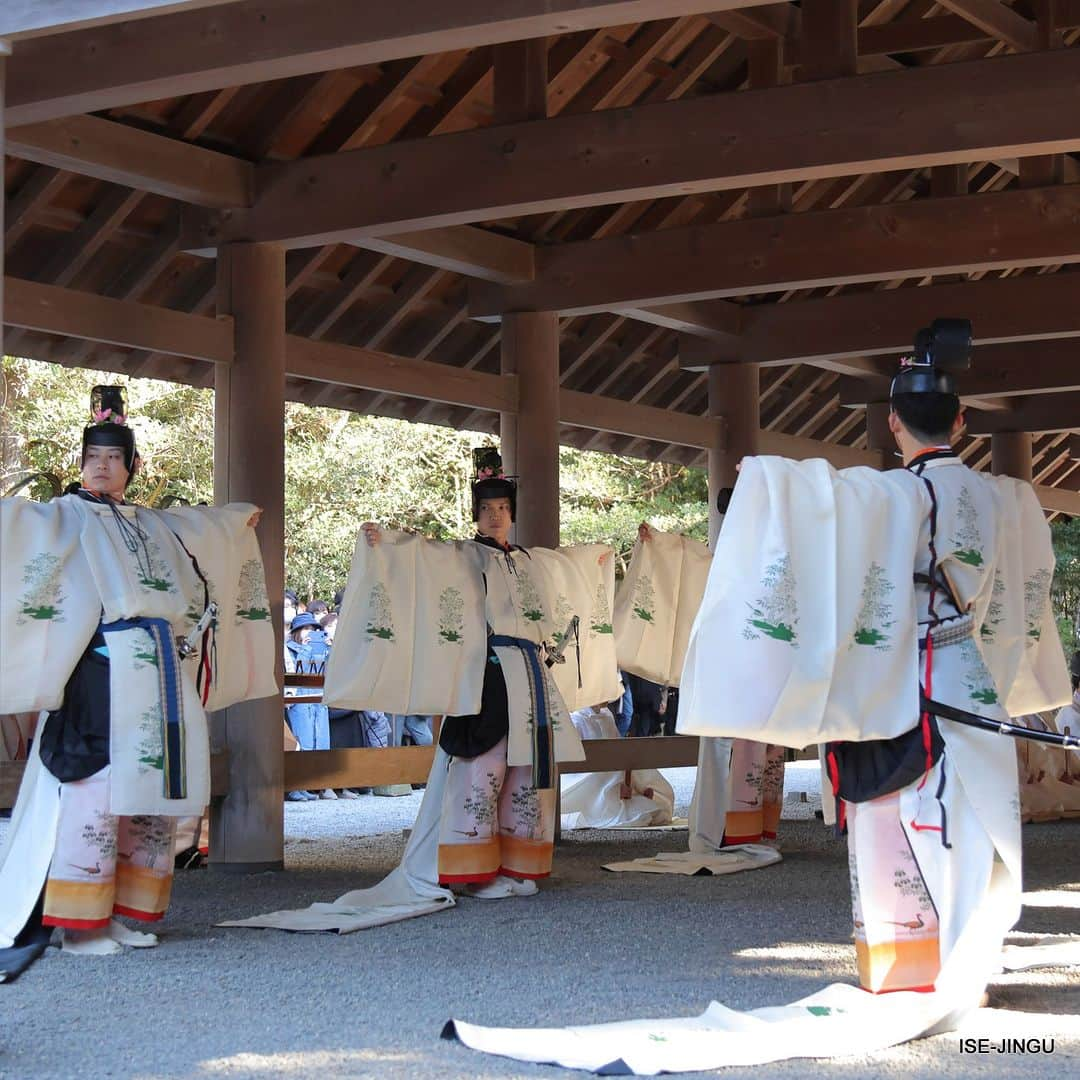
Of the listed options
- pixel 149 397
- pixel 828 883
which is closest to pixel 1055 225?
pixel 828 883

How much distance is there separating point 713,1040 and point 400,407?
5.72 metres

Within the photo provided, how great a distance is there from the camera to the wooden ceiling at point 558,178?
4.34 metres

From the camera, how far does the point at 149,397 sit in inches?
615

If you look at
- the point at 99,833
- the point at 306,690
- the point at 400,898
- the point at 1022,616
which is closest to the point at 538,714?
the point at 400,898

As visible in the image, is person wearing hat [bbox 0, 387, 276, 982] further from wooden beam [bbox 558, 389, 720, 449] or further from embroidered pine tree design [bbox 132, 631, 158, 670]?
wooden beam [bbox 558, 389, 720, 449]

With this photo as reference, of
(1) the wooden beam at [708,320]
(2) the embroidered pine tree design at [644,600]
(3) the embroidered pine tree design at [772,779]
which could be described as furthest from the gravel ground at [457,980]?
(1) the wooden beam at [708,320]

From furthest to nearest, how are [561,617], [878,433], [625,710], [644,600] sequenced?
[625,710], [878,433], [644,600], [561,617]

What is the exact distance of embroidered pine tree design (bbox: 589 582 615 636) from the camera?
6.18 metres

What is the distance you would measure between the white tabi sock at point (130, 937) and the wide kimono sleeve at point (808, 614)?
1.77 metres

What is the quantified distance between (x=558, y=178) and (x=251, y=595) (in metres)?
1.76

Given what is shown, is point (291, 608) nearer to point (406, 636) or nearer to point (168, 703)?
point (406, 636)

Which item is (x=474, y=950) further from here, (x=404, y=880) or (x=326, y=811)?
(x=326, y=811)

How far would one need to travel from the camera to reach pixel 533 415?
696 centimetres

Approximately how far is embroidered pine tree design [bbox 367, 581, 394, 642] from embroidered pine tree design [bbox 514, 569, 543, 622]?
18.3 inches
